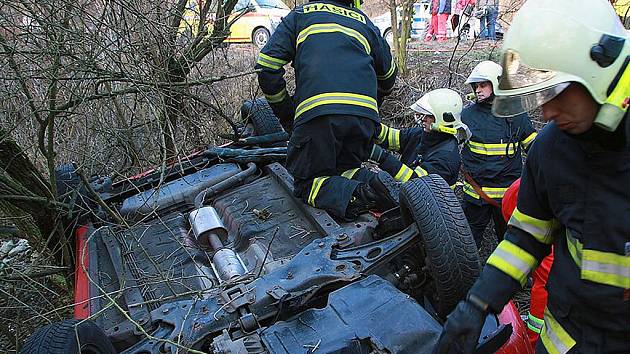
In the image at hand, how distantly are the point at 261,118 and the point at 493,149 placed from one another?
2023mm

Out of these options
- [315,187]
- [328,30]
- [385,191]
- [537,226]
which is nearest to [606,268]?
[537,226]

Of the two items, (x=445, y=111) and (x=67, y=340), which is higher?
(x=445, y=111)

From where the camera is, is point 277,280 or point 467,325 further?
point 277,280

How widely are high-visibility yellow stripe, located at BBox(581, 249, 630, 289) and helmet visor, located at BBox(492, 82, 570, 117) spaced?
0.45 m

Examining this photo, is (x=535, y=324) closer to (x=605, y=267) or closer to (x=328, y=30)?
(x=605, y=267)

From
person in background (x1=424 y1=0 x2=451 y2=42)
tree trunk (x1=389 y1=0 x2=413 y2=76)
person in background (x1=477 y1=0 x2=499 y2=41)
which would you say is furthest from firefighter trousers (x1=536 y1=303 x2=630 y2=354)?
person in background (x1=424 y1=0 x2=451 y2=42)

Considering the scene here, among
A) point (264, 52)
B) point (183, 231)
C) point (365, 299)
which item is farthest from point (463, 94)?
point (365, 299)

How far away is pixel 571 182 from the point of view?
150 cm

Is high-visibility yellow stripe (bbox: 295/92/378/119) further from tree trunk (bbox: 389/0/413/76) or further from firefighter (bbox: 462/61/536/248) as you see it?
tree trunk (bbox: 389/0/413/76)

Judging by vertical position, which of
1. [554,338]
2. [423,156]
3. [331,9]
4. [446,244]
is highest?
[331,9]

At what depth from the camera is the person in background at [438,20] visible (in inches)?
420

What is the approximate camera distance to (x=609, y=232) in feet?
4.73

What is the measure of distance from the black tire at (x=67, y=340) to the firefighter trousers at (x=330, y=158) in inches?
57.0

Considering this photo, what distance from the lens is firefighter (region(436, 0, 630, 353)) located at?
4.48 feet
